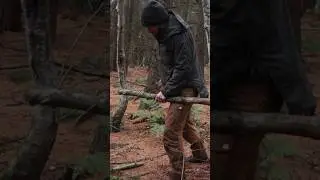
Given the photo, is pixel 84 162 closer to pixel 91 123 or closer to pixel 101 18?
pixel 91 123

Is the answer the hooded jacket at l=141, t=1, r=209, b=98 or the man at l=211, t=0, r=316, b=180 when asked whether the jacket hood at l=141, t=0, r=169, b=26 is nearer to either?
the hooded jacket at l=141, t=1, r=209, b=98

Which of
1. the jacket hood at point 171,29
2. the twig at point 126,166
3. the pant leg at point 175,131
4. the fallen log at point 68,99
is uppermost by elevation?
the jacket hood at point 171,29

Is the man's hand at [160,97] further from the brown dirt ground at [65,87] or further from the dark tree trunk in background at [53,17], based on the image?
the dark tree trunk in background at [53,17]

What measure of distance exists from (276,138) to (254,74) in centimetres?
32

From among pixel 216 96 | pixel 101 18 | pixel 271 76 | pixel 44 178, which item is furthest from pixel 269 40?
pixel 44 178

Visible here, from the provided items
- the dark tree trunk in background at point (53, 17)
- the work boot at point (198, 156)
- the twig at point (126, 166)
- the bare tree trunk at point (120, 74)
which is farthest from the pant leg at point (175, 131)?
the dark tree trunk in background at point (53, 17)

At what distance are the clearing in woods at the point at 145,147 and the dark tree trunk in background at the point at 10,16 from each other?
4207 mm

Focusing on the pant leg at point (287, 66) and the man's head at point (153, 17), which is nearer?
the pant leg at point (287, 66)

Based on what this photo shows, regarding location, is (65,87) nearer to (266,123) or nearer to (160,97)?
(266,123)

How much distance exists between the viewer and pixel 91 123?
8.91 feet

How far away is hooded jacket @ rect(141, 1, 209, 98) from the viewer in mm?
4840

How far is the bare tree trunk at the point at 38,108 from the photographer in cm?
261

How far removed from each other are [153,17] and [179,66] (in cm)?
51

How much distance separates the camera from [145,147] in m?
8.03
